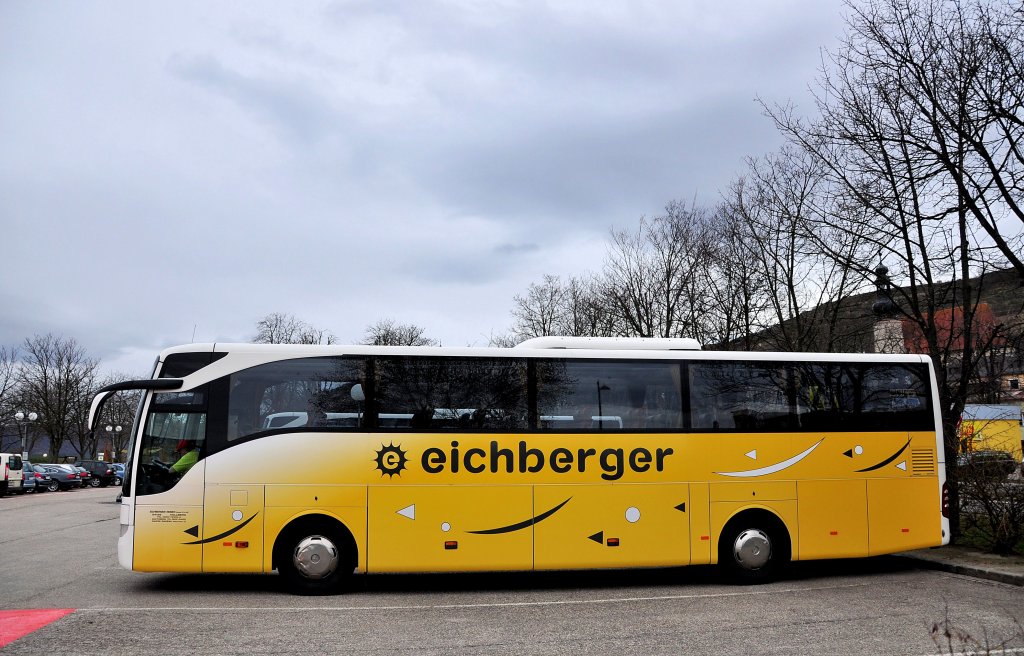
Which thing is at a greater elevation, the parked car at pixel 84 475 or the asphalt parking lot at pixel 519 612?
the asphalt parking lot at pixel 519 612

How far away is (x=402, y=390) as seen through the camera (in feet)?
34.5

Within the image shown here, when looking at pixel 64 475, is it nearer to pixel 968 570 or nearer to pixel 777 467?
pixel 777 467

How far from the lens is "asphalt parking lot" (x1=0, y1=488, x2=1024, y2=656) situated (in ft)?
24.8

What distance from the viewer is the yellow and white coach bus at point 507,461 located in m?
10.2

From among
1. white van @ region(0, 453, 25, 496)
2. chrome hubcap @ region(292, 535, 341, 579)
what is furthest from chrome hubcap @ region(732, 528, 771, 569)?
white van @ region(0, 453, 25, 496)

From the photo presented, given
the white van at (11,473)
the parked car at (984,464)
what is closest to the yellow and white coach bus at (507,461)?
the parked car at (984,464)

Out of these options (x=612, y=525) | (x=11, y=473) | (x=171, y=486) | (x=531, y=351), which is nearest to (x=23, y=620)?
(x=171, y=486)

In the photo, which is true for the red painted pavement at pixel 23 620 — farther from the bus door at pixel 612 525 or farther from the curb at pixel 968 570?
the curb at pixel 968 570

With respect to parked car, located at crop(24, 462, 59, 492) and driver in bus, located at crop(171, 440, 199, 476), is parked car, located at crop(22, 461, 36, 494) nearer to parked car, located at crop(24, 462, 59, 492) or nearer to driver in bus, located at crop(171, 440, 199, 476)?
parked car, located at crop(24, 462, 59, 492)

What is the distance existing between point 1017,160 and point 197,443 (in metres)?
12.5

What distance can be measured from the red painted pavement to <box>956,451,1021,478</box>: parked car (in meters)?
12.1

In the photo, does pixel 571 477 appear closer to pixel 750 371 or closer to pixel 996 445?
pixel 750 371

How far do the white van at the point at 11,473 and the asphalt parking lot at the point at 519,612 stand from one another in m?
27.4

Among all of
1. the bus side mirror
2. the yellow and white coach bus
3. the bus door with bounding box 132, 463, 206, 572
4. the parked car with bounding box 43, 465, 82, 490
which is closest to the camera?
the bus side mirror
